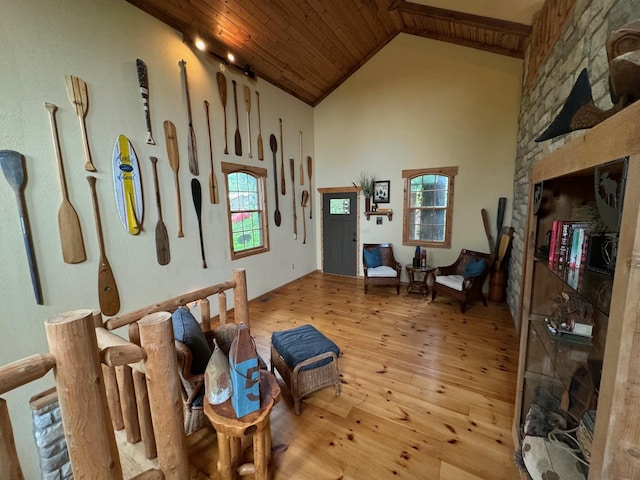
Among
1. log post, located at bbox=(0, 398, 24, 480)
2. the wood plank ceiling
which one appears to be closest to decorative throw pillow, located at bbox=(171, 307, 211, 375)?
log post, located at bbox=(0, 398, 24, 480)

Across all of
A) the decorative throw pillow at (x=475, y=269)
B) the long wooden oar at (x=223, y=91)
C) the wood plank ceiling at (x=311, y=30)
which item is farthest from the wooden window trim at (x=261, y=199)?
the decorative throw pillow at (x=475, y=269)

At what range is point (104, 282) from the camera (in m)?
2.58

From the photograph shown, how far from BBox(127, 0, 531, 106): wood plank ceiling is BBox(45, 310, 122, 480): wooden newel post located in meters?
3.48

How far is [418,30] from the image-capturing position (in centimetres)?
431

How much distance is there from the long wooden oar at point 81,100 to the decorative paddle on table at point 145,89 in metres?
0.51

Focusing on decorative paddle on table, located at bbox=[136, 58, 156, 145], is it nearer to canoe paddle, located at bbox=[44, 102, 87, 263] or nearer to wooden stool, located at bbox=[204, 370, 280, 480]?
canoe paddle, located at bbox=[44, 102, 87, 263]

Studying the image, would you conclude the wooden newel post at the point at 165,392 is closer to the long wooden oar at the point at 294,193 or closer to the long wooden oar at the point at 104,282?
the long wooden oar at the point at 104,282

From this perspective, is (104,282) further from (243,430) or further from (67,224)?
(243,430)

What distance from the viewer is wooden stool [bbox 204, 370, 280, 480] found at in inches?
50.3

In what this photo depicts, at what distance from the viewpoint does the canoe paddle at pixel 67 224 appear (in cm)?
221

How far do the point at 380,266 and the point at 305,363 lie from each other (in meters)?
3.19

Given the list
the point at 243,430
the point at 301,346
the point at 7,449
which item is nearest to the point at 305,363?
the point at 301,346

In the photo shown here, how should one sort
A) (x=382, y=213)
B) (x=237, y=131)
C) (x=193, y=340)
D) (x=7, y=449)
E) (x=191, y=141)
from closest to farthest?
1. (x=7, y=449)
2. (x=193, y=340)
3. (x=191, y=141)
4. (x=237, y=131)
5. (x=382, y=213)

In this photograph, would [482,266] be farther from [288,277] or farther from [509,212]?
[288,277]
